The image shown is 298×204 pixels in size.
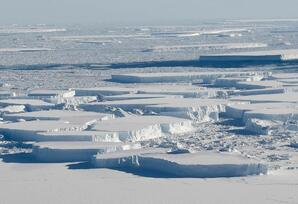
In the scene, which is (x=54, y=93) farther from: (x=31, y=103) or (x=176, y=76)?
(x=176, y=76)

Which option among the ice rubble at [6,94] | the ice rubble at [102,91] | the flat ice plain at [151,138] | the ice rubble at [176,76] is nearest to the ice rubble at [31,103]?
the flat ice plain at [151,138]

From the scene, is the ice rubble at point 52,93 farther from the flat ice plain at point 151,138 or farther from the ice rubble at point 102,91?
the ice rubble at point 102,91

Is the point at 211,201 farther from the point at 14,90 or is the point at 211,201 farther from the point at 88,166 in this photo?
the point at 14,90

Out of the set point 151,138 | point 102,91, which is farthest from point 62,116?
point 102,91

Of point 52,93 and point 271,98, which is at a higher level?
point 271,98

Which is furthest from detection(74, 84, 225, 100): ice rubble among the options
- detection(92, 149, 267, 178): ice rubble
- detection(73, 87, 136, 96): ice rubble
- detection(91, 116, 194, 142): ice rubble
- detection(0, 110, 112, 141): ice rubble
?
detection(92, 149, 267, 178): ice rubble

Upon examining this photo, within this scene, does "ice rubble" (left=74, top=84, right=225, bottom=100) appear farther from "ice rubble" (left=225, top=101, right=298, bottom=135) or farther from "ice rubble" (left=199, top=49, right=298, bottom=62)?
"ice rubble" (left=199, top=49, right=298, bottom=62)
